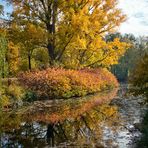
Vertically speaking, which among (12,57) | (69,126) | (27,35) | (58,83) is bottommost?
(69,126)

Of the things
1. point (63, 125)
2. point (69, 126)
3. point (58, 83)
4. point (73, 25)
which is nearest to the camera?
point (69, 126)

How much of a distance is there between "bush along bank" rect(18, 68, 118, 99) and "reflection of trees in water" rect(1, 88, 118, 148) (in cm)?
387

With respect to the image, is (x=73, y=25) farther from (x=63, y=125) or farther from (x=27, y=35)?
(x=63, y=125)

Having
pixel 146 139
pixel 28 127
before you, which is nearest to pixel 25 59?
pixel 28 127

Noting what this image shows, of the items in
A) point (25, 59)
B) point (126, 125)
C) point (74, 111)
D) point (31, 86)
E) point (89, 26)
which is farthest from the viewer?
point (25, 59)

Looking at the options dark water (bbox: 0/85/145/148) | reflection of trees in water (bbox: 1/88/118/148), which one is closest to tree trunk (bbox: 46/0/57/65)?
dark water (bbox: 0/85/145/148)

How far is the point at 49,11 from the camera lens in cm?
3045

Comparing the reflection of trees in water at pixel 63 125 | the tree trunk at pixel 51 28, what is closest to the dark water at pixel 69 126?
the reflection of trees in water at pixel 63 125

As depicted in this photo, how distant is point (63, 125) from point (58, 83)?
35.4 ft

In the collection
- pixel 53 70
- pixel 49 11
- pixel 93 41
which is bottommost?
pixel 53 70

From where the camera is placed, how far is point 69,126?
46.2ft

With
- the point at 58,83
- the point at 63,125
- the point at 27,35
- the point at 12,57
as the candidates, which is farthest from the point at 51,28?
the point at 63,125

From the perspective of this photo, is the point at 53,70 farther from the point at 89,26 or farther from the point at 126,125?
the point at 126,125

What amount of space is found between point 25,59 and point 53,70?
12.4 m
